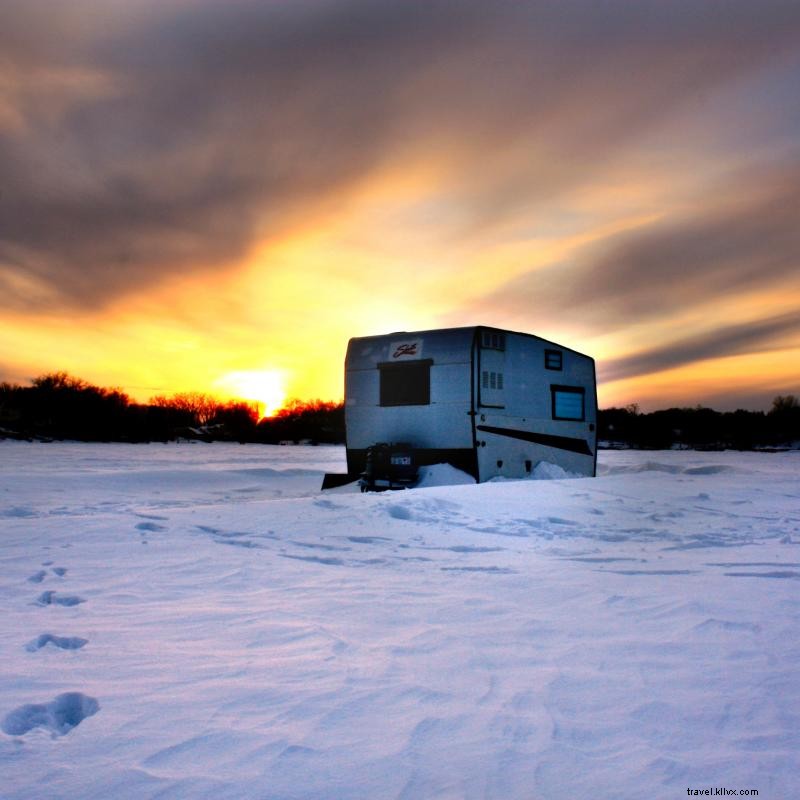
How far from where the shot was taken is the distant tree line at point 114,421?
3609cm

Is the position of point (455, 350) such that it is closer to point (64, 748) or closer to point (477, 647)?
point (477, 647)

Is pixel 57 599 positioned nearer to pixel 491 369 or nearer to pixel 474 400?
pixel 474 400

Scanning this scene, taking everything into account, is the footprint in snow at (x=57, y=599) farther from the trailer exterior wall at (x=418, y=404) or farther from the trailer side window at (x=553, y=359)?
the trailer side window at (x=553, y=359)

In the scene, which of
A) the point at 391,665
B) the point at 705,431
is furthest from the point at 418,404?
the point at 705,431

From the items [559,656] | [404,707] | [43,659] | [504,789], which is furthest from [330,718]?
[43,659]

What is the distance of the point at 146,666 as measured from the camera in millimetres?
2723

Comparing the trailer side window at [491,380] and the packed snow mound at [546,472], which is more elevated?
the trailer side window at [491,380]

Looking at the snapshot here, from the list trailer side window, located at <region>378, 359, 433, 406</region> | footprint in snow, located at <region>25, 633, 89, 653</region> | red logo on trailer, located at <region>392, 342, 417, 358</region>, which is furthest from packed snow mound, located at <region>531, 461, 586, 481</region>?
footprint in snow, located at <region>25, 633, 89, 653</region>

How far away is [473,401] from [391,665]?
8.48 m

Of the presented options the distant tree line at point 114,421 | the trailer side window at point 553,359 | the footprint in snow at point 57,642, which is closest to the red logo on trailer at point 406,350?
the trailer side window at point 553,359

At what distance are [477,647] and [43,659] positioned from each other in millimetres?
2120

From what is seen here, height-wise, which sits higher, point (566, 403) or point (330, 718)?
point (566, 403)

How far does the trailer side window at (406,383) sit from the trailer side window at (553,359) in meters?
2.73

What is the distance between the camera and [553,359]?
12.6 meters
